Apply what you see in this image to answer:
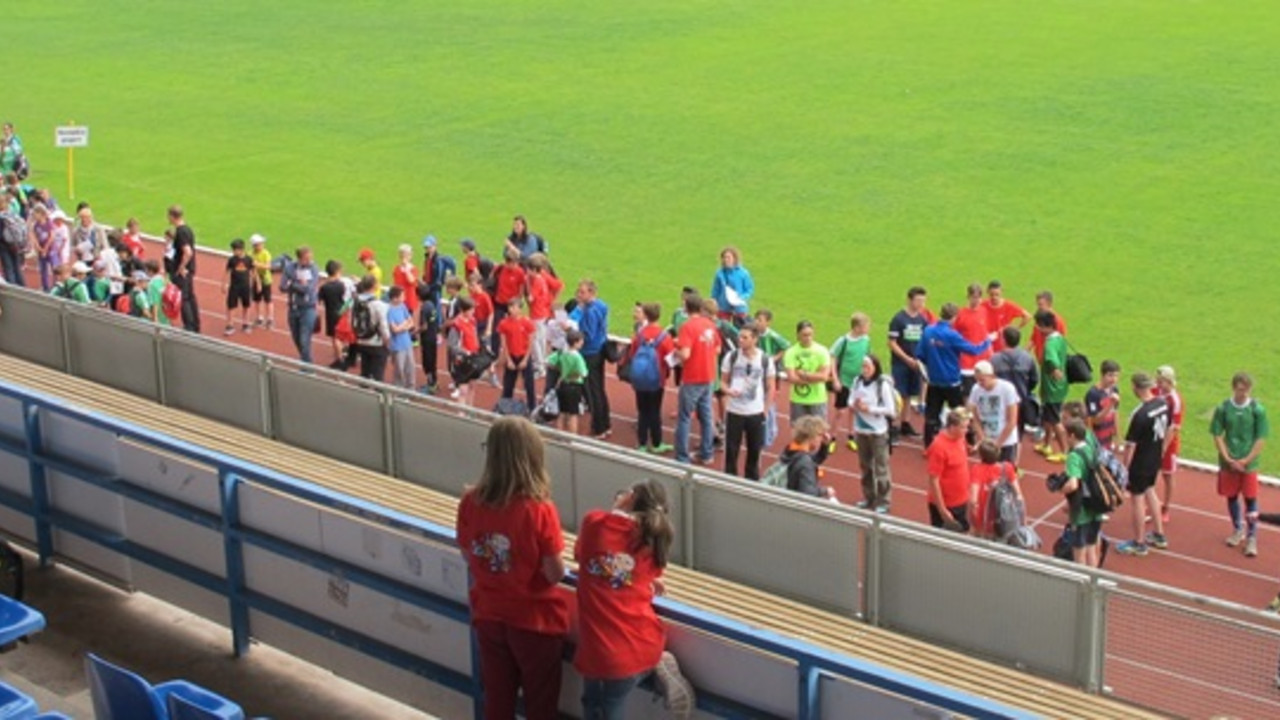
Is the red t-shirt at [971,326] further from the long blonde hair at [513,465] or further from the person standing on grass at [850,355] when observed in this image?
the long blonde hair at [513,465]

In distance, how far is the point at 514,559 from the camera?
9219 millimetres

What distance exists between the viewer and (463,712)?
10.5m

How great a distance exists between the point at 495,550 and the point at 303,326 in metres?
13.7

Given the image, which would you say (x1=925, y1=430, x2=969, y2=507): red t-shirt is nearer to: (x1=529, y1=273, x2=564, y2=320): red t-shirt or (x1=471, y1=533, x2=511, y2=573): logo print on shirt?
(x1=471, y1=533, x2=511, y2=573): logo print on shirt

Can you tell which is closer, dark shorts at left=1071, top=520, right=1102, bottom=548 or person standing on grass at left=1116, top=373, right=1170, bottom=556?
dark shorts at left=1071, top=520, right=1102, bottom=548

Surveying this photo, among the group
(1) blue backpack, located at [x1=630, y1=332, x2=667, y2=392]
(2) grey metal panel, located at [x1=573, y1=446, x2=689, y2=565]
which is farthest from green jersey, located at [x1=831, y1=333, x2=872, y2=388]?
Result: (2) grey metal panel, located at [x1=573, y1=446, x2=689, y2=565]

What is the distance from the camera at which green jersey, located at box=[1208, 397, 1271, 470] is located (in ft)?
52.5

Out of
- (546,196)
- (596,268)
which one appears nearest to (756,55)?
(546,196)

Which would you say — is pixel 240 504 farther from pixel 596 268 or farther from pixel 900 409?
pixel 596 268

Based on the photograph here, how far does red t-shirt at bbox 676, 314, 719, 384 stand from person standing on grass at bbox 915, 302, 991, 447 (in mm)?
2191

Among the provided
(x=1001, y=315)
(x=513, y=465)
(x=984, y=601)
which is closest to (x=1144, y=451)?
(x=1001, y=315)

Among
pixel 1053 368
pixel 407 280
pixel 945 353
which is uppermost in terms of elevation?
pixel 407 280

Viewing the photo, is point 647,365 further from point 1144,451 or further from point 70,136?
point 70,136

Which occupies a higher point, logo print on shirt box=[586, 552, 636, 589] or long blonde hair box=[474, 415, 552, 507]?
long blonde hair box=[474, 415, 552, 507]
